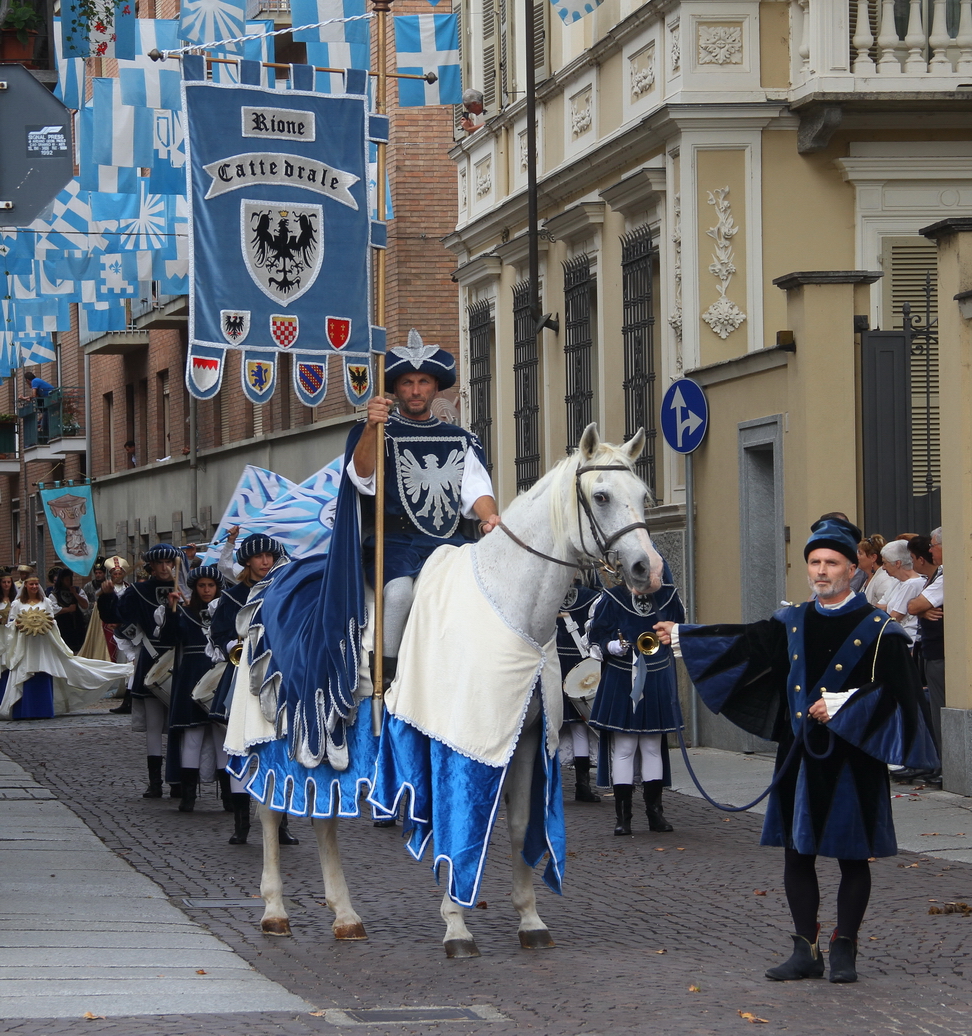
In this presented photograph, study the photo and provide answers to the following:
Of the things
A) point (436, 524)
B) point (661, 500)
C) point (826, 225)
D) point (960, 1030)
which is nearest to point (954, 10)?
point (826, 225)

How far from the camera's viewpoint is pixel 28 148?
351 inches

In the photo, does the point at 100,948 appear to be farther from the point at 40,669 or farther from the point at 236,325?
the point at 40,669

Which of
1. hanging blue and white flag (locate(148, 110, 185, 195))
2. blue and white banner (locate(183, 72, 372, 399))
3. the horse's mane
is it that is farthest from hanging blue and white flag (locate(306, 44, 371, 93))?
the horse's mane

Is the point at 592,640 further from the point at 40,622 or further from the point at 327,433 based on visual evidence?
the point at 327,433

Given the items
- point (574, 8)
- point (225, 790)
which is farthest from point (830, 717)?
point (574, 8)

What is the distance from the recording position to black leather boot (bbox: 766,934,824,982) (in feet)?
23.5

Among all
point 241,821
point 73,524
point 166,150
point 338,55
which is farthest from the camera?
point 73,524

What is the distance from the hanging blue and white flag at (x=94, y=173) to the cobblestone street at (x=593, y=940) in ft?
29.4

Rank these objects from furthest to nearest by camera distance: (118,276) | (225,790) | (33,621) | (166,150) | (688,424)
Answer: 1. (118,276)
2. (33,621)
3. (166,150)
4. (688,424)
5. (225,790)

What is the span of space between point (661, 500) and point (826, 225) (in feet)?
10.3

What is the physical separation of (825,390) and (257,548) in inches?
215

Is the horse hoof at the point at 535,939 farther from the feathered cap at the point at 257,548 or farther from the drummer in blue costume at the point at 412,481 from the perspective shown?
the feathered cap at the point at 257,548

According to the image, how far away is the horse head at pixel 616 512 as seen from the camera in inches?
283

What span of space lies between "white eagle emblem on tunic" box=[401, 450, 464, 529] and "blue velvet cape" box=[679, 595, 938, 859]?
1.51m
